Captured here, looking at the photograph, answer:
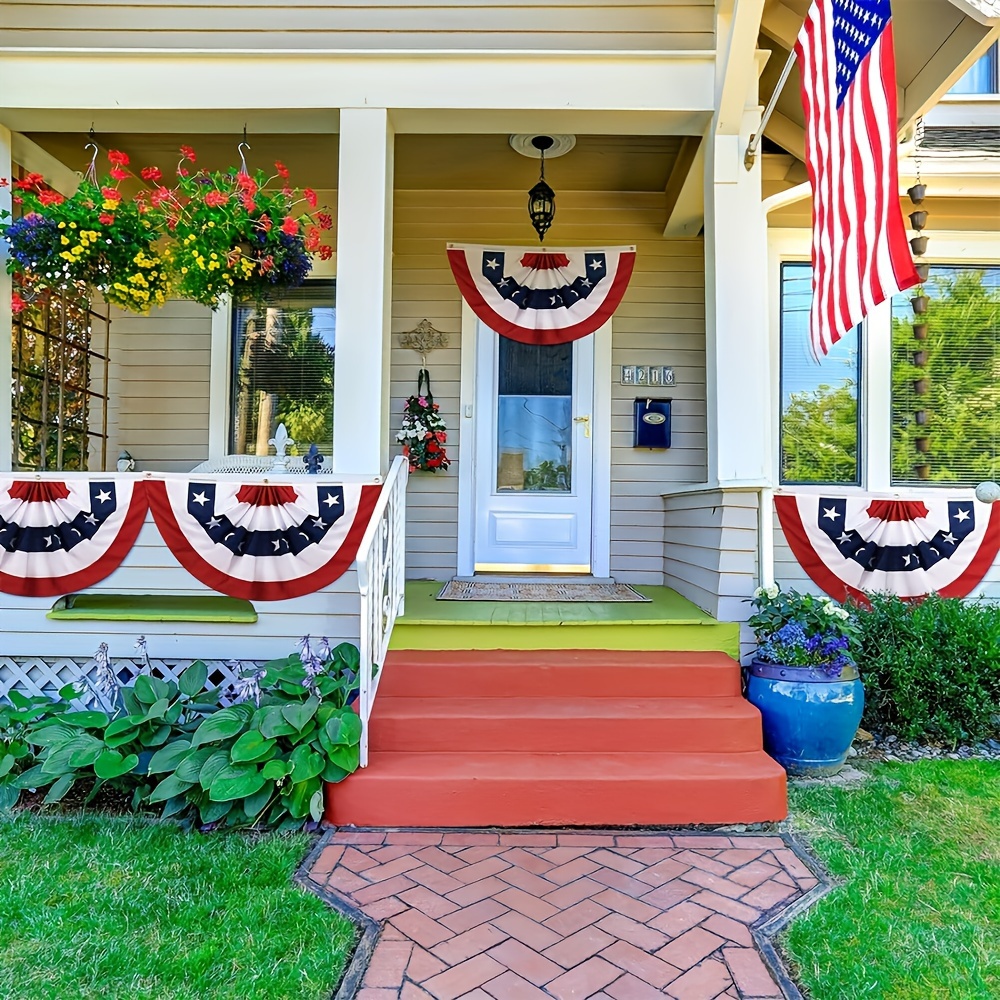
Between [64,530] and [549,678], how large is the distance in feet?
7.74

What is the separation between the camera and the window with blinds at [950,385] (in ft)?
14.9

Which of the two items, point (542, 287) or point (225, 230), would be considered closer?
point (225, 230)

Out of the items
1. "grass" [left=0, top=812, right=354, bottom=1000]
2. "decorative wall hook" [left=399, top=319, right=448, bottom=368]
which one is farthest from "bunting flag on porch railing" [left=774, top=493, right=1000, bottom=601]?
"grass" [left=0, top=812, right=354, bottom=1000]

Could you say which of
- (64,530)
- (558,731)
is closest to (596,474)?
(558,731)

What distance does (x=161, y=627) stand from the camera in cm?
330

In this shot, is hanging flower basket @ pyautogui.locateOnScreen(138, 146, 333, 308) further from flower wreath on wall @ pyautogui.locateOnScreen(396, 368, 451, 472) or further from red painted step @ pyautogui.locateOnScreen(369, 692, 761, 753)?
red painted step @ pyautogui.locateOnScreen(369, 692, 761, 753)

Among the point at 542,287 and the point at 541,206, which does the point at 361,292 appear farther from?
the point at 541,206

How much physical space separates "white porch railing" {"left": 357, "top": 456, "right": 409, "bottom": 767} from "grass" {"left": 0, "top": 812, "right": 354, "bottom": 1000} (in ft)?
1.99

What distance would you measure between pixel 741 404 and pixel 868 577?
→ 1.10 m

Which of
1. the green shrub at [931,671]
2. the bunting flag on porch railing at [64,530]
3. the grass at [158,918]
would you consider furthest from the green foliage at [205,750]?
the green shrub at [931,671]

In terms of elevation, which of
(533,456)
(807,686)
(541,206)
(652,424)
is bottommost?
(807,686)

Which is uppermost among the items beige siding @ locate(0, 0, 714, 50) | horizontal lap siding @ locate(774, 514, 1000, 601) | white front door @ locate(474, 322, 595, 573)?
beige siding @ locate(0, 0, 714, 50)

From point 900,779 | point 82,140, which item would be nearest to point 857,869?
point 900,779

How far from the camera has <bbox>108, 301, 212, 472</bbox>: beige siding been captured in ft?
15.7
